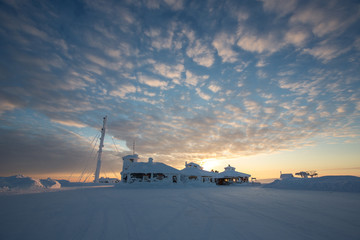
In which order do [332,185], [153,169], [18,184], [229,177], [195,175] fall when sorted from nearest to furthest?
1. [18,184]
2. [332,185]
3. [153,169]
4. [195,175]
5. [229,177]

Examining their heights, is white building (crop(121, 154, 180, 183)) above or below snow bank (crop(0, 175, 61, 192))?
above

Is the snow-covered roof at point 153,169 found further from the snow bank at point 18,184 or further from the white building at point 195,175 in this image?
the snow bank at point 18,184

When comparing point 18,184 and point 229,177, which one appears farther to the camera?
point 229,177

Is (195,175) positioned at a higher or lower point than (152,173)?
lower

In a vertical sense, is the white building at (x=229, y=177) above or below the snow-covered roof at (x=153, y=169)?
below

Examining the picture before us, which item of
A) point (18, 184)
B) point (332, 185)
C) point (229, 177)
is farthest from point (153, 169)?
point (229, 177)

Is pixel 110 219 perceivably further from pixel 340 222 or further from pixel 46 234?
pixel 340 222

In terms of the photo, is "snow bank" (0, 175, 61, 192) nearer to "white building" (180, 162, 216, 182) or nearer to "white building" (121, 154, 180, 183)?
"white building" (121, 154, 180, 183)

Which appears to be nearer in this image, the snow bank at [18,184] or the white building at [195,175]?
the snow bank at [18,184]

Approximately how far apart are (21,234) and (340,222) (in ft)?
31.4

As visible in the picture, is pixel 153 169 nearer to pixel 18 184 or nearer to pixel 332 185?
pixel 18 184

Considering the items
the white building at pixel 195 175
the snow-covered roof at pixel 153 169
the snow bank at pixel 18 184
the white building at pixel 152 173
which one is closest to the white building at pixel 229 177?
the white building at pixel 195 175

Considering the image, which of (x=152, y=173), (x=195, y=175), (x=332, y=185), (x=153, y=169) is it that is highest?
(x=153, y=169)

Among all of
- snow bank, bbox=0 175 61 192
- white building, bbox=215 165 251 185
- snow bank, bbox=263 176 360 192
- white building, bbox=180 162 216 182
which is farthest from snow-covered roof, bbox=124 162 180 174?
white building, bbox=215 165 251 185
